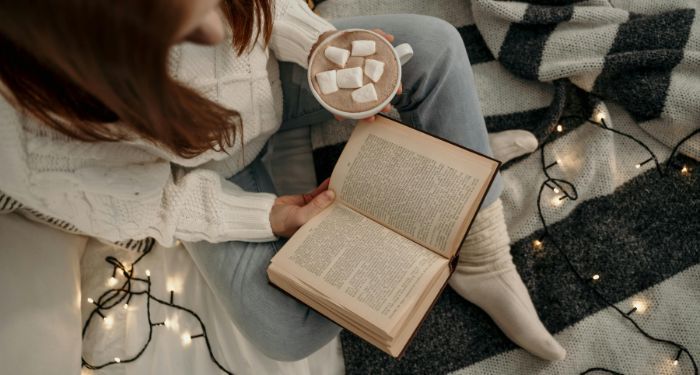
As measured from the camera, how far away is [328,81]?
25.4 inches

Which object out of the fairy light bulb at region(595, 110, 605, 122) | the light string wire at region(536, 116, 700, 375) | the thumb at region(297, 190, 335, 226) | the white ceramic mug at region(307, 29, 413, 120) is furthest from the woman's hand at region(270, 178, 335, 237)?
the fairy light bulb at region(595, 110, 605, 122)

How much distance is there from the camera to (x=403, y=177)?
0.68m

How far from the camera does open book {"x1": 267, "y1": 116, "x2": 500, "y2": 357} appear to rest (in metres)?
0.63

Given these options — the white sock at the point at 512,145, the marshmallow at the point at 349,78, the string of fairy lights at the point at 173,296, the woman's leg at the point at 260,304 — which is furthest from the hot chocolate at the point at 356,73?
the string of fairy lights at the point at 173,296

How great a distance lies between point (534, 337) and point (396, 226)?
36cm

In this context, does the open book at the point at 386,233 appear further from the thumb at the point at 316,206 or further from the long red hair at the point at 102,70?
the long red hair at the point at 102,70

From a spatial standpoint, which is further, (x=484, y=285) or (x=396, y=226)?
(x=484, y=285)

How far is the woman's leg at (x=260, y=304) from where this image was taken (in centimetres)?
73

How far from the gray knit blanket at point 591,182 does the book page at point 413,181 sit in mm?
304

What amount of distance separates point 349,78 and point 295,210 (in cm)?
22

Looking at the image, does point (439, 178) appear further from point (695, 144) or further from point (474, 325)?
point (695, 144)

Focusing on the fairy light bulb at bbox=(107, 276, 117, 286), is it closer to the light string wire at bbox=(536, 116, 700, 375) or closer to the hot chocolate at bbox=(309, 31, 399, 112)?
the hot chocolate at bbox=(309, 31, 399, 112)

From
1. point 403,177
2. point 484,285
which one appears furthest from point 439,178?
point 484,285

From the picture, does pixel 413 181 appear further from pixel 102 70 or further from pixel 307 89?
pixel 102 70
